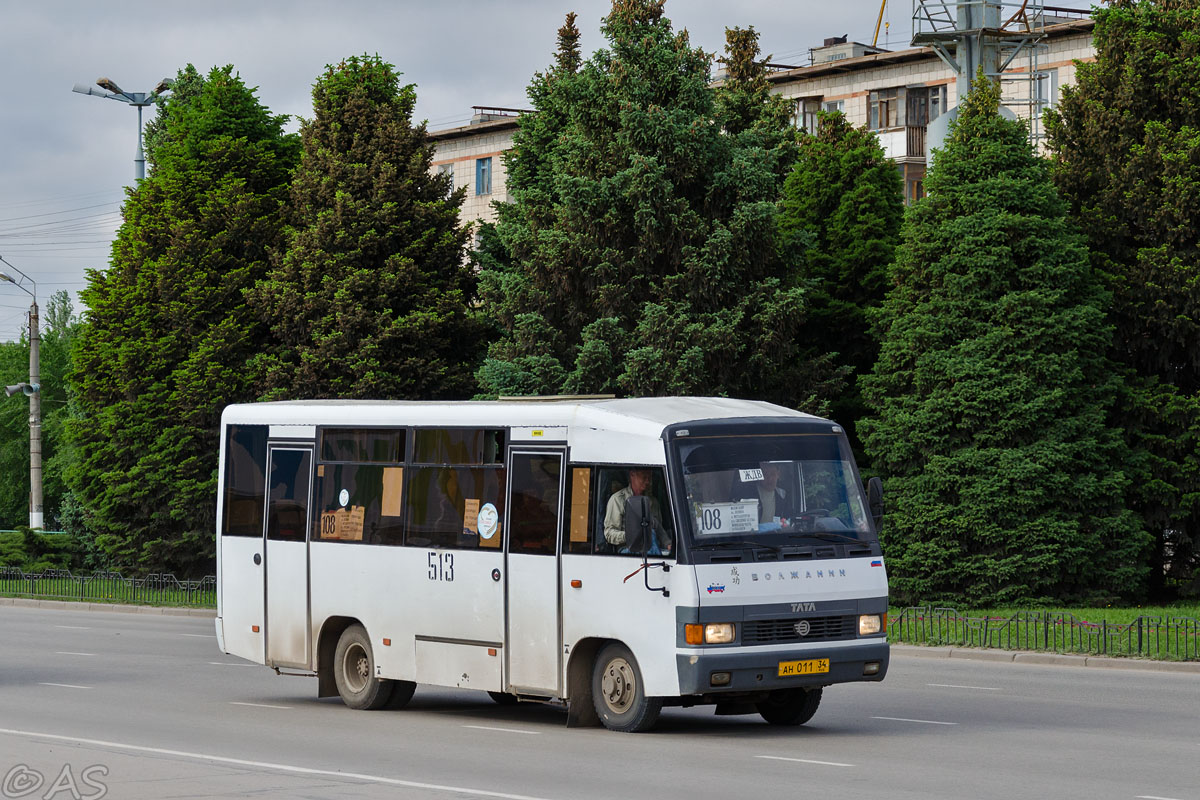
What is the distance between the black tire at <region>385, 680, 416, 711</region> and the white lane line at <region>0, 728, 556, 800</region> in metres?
3.76

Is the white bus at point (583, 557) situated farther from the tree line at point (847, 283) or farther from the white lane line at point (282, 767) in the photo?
the tree line at point (847, 283)

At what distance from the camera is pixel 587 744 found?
14188mm

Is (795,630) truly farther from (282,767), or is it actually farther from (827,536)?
(282,767)

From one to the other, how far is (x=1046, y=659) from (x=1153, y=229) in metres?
11.8

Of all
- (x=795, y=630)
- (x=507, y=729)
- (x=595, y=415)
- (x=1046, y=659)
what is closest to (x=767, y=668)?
(x=795, y=630)

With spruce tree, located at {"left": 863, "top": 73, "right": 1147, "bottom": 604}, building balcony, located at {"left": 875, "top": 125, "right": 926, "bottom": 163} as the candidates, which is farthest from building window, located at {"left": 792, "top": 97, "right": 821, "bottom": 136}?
spruce tree, located at {"left": 863, "top": 73, "right": 1147, "bottom": 604}

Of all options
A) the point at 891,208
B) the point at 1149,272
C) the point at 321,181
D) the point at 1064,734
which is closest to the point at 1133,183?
the point at 1149,272

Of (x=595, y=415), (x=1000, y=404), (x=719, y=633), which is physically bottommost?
(x=719, y=633)

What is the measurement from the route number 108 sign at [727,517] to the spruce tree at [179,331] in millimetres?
28234

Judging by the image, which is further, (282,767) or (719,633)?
(719,633)

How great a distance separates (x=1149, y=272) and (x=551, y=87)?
14.3 meters

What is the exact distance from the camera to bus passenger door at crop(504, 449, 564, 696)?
15.6 metres

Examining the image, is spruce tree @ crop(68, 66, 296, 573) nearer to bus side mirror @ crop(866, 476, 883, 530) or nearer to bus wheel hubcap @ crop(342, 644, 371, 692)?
bus wheel hubcap @ crop(342, 644, 371, 692)

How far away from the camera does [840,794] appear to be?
11219mm
